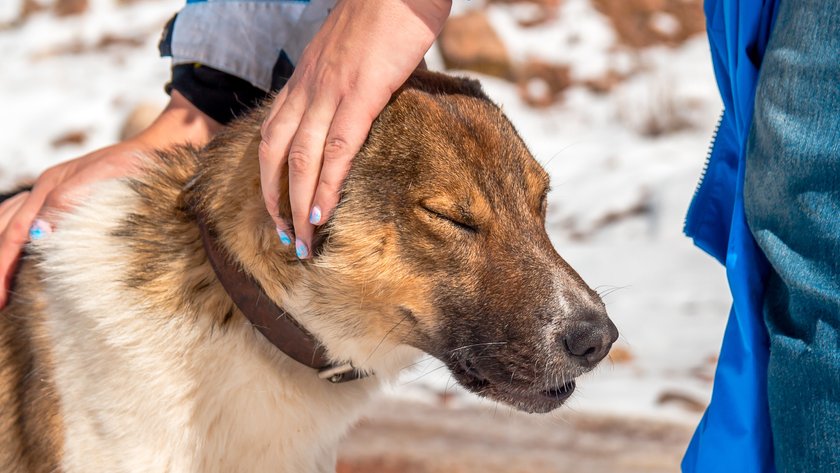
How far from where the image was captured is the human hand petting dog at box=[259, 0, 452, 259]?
78.7 inches

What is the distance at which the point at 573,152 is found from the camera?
30.4 feet

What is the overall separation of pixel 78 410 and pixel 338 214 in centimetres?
83

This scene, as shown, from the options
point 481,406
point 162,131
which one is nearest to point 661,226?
point 481,406

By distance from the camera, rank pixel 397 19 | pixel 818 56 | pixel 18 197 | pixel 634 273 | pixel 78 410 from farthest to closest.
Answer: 1. pixel 634 273
2. pixel 18 197
3. pixel 78 410
4. pixel 397 19
5. pixel 818 56

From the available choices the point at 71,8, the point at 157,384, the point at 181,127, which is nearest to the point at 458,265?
the point at 157,384

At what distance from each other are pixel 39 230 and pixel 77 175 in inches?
9.0

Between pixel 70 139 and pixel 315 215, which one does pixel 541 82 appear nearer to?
pixel 70 139

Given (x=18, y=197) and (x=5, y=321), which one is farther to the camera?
(x=18, y=197)

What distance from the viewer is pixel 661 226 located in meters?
7.37

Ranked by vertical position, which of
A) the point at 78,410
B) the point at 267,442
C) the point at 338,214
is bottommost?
the point at 267,442

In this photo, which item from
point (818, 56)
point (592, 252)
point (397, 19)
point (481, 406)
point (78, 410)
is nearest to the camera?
point (818, 56)

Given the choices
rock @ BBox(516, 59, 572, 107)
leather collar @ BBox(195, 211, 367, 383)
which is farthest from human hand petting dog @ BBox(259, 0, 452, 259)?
rock @ BBox(516, 59, 572, 107)

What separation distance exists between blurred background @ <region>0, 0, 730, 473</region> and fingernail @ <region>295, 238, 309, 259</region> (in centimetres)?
85

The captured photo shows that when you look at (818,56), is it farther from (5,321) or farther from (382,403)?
(382,403)
